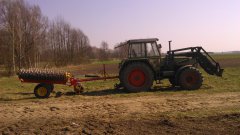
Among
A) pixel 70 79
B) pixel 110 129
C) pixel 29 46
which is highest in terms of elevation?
pixel 29 46

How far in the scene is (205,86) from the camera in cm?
1418

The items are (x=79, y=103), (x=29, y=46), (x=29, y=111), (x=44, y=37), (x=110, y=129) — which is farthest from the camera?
(x=44, y=37)

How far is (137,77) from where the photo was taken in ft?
44.7

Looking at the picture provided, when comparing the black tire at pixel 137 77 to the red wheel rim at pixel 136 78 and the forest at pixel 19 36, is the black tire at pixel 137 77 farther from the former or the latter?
the forest at pixel 19 36

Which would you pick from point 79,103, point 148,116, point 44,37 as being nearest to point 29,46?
point 44,37

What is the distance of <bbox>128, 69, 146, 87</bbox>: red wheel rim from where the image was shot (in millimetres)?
13609

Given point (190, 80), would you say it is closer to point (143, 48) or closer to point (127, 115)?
point (143, 48)

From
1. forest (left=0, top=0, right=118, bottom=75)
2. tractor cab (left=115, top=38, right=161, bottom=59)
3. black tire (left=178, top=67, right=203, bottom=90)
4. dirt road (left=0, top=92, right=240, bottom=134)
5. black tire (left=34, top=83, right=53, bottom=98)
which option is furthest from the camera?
forest (left=0, top=0, right=118, bottom=75)

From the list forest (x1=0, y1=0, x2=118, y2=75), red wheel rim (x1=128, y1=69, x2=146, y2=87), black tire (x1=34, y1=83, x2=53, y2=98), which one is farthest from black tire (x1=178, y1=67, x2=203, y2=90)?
forest (x1=0, y1=0, x2=118, y2=75)

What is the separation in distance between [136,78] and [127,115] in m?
5.05

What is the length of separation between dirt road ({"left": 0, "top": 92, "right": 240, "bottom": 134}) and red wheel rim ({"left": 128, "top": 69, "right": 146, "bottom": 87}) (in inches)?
73.3

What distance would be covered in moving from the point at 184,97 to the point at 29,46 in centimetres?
3001

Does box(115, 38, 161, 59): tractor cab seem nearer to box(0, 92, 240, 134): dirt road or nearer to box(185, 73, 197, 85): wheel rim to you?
box(185, 73, 197, 85): wheel rim

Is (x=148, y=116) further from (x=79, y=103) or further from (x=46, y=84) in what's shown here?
(x=46, y=84)
